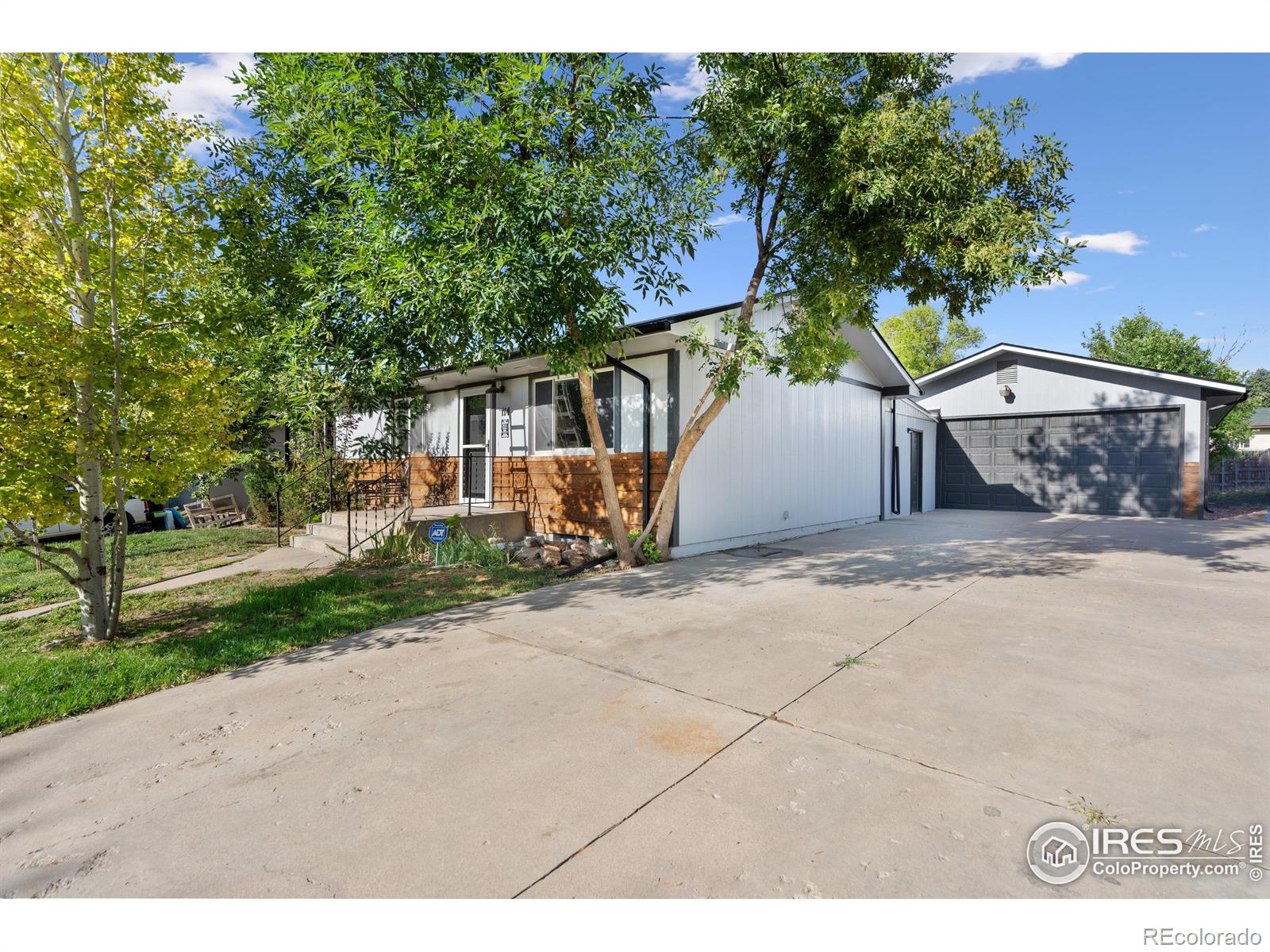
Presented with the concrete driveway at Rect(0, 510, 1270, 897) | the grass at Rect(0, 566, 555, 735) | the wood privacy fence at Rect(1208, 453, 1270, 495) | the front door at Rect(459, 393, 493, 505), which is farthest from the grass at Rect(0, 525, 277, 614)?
the wood privacy fence at Rect(1208, 453, 1270, 495)

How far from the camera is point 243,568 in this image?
802 centimetres

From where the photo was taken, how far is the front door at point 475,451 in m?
11.0

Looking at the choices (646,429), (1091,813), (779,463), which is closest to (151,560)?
(646,429)

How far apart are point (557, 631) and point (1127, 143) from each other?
342 inches

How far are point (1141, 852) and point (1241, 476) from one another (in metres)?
26.4

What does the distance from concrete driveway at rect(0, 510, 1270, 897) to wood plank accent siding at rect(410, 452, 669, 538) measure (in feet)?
11.5

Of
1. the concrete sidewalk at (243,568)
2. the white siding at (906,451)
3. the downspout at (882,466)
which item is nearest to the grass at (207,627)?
the concrete sidewalk at (243,568)

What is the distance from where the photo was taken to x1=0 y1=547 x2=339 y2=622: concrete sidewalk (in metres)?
6.02

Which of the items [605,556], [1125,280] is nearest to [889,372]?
[1125,280]

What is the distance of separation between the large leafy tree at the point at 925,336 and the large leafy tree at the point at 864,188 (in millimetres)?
26600

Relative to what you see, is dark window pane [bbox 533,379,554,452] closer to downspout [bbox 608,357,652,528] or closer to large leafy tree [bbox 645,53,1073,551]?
downspout [bbox 608,357,652,528]

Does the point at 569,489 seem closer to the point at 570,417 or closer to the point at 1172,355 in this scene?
the point at 570,417

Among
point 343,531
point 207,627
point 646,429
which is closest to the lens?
point 207,627

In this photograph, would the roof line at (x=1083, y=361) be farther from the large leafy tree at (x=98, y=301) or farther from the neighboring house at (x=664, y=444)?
the large leafy tree at (x=98, y=301)
